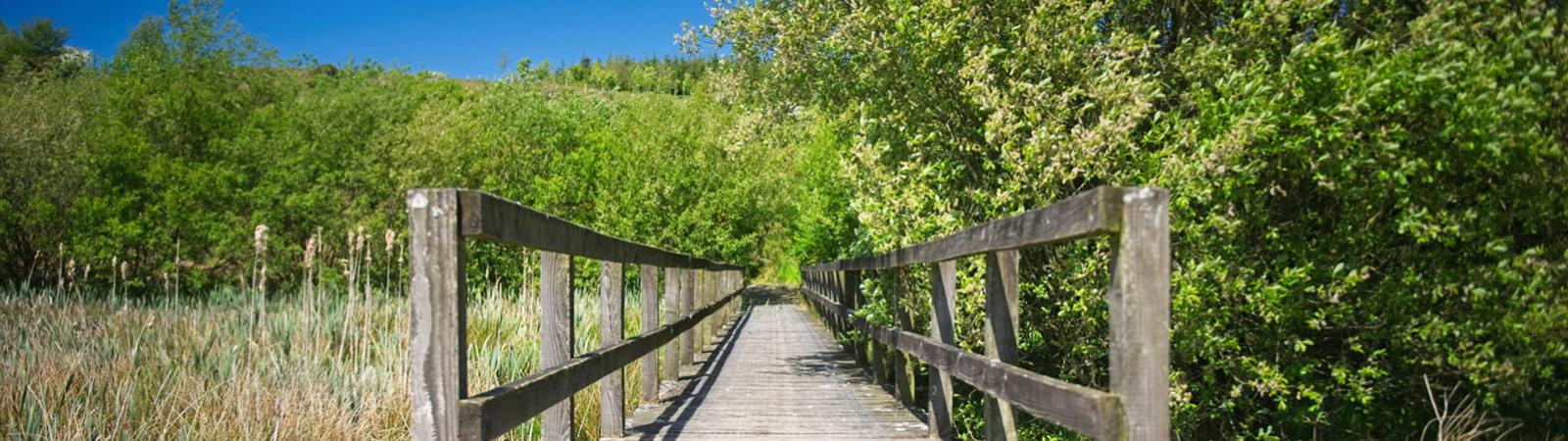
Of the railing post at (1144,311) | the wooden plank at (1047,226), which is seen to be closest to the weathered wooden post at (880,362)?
the wooden plank at (1047,226)

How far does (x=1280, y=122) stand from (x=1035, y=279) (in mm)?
2179

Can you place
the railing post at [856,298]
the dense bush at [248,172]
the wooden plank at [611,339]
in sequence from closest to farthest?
1. the wooden plank at [611,339]
2. the railing post at [856,298]
3. the dense bush at [248,172]

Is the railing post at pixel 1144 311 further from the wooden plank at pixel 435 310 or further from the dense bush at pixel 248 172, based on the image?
the dense bush at pixel 248 172

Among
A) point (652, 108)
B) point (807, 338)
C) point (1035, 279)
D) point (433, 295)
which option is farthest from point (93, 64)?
point (433, 295)

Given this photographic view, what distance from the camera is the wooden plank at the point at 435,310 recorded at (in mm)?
2623

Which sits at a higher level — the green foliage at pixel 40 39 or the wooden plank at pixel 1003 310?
the green foliage at pixel 40 39

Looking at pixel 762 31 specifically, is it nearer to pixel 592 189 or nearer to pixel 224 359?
pixel 224 359

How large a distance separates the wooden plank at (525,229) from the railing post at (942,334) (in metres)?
1.54

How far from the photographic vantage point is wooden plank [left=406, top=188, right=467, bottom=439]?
262cm

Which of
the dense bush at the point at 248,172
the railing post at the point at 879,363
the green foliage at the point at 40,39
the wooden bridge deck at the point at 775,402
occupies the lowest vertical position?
the wooden bridge deck at the point at 775,402

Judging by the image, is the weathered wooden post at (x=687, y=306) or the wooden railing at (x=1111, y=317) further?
the weathered wooden post at (x=687, y=306)

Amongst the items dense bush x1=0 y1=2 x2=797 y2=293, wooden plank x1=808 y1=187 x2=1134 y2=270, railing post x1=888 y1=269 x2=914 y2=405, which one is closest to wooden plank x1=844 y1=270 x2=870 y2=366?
railing post x1=888 y1=269 x2=914 y2=405

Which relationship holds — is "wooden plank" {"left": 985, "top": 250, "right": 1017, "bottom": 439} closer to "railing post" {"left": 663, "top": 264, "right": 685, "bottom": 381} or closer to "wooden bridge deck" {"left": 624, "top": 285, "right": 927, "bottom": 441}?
"wooden bridge deck" {"left": 624, "top": 285, "right": 927, "bottom": 441}

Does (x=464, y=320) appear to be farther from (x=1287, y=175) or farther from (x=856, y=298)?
(x=856, y=298)
